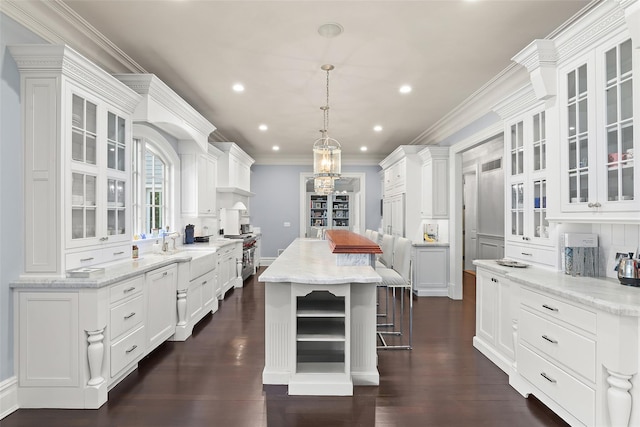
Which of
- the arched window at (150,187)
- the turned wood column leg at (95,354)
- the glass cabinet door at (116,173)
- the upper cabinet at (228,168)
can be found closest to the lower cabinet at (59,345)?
→ the turned wood column leg at (95,354)

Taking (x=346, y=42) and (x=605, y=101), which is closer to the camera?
(x=605, y=101)

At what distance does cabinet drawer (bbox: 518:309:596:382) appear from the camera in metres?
1.87

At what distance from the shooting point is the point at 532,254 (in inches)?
118

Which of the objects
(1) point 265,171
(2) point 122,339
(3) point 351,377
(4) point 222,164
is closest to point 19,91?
(2) point 122,339

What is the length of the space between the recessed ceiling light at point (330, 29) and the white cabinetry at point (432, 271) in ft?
12.4

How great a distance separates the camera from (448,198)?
560 cm

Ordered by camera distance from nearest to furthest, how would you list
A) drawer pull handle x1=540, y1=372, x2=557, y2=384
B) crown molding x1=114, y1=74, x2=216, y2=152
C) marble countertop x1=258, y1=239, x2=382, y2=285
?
1. drawer pull handle x1=540, y1=372, x2=557, y2=384
2. marble countertop x1=258, y1=239, x2=382, y2=285
3. crown molding x1=114, y1=74, x2=216, y2=152

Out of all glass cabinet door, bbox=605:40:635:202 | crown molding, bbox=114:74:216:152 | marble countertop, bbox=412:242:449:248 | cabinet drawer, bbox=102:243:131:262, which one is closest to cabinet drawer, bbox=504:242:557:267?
glass cabinet door, bbox=605:40:635:202

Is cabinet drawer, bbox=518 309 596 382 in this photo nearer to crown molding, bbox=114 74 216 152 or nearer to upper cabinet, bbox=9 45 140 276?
upper cabinet, bbox=9 45 140 276

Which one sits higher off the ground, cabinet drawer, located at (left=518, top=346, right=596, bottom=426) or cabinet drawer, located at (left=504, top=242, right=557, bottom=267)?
cabinet drawer, located at (left=504, top=242, right=557, bottom=267)

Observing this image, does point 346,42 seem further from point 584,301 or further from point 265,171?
Result: point 265,171

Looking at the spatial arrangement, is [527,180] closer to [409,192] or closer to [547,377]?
[547,377]

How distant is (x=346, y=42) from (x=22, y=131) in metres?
2.59

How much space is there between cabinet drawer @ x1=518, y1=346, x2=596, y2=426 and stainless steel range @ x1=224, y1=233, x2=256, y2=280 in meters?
5.02
